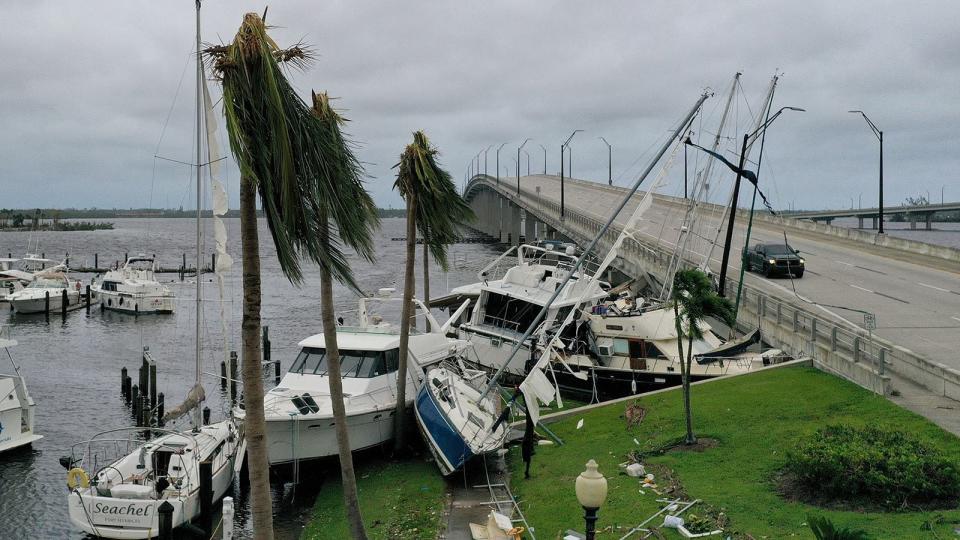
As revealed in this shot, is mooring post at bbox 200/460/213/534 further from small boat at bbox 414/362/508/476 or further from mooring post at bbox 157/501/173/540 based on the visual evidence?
small boat at bbox 414/362/508/476

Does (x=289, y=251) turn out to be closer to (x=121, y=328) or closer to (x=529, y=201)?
(x=121, y=328)

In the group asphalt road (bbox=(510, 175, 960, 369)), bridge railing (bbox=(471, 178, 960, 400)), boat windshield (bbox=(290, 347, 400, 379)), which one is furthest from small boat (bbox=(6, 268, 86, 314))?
bridge railing (bbox=(471, 178, 960, 400))

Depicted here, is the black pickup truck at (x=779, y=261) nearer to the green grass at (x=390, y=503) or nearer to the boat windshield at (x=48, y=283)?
the green grass at (x=390, y=503)

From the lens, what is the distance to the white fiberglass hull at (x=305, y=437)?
21.6 m

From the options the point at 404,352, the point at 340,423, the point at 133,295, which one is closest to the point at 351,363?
the point at 404,352

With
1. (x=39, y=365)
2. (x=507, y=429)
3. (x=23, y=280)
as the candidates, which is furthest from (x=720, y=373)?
(x=23, y=280)

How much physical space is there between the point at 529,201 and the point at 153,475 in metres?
90.0

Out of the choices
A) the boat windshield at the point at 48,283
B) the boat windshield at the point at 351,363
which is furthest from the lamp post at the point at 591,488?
the boat windshield at the point at 48,283

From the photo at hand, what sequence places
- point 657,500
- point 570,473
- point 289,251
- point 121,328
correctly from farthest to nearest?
point 121,328
point 570,473
point 657,500
point 289,251

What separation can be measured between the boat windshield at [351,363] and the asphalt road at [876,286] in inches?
572

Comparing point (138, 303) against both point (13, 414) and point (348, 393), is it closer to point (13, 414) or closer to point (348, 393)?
point (13, 414)

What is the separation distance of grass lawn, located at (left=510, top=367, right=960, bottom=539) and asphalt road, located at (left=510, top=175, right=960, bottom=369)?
15.1 ft

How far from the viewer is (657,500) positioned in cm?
1596

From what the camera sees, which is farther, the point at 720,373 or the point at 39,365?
the point at 39,365
